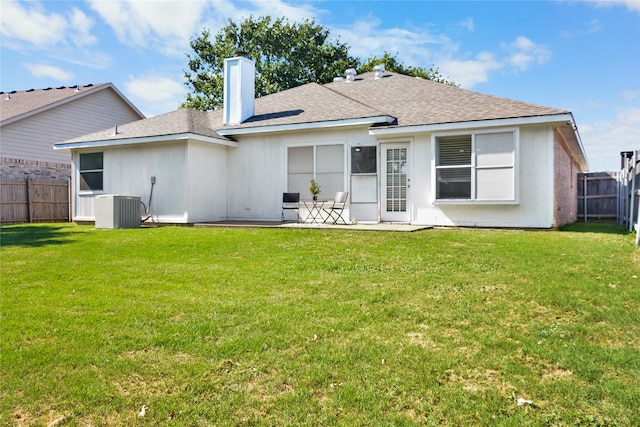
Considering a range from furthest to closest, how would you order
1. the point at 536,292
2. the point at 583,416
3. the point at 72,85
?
the point at 72,85 → the point at 536,292 → the point at 583,416

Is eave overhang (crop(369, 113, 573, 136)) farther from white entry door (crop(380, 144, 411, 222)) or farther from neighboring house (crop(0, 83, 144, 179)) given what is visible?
neighboring house (crop(0, 83, 144, 179))

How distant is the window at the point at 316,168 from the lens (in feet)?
40.7

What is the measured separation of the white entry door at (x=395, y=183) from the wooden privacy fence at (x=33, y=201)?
1324cm

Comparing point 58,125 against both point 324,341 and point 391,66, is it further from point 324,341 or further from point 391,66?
point 324,341

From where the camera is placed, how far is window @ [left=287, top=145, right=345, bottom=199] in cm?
1239

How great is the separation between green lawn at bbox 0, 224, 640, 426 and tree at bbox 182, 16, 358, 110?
928 inches

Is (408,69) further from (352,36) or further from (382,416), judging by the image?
(382,416)

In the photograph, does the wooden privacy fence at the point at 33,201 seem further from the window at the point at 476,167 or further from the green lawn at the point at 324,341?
the window at the point at 476,167

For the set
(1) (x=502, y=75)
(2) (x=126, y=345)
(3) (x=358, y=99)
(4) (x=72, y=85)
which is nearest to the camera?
(2) (x=126, y=345)

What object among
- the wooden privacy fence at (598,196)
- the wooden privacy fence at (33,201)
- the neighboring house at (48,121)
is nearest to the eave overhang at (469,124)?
the wooden privacy fence at (598,196)

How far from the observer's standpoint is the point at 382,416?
2.62 meters

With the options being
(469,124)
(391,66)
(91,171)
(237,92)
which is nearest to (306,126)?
(237,92)

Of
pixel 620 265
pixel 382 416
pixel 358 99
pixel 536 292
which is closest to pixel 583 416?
pixel 382 416

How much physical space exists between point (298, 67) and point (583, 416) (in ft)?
93.3
